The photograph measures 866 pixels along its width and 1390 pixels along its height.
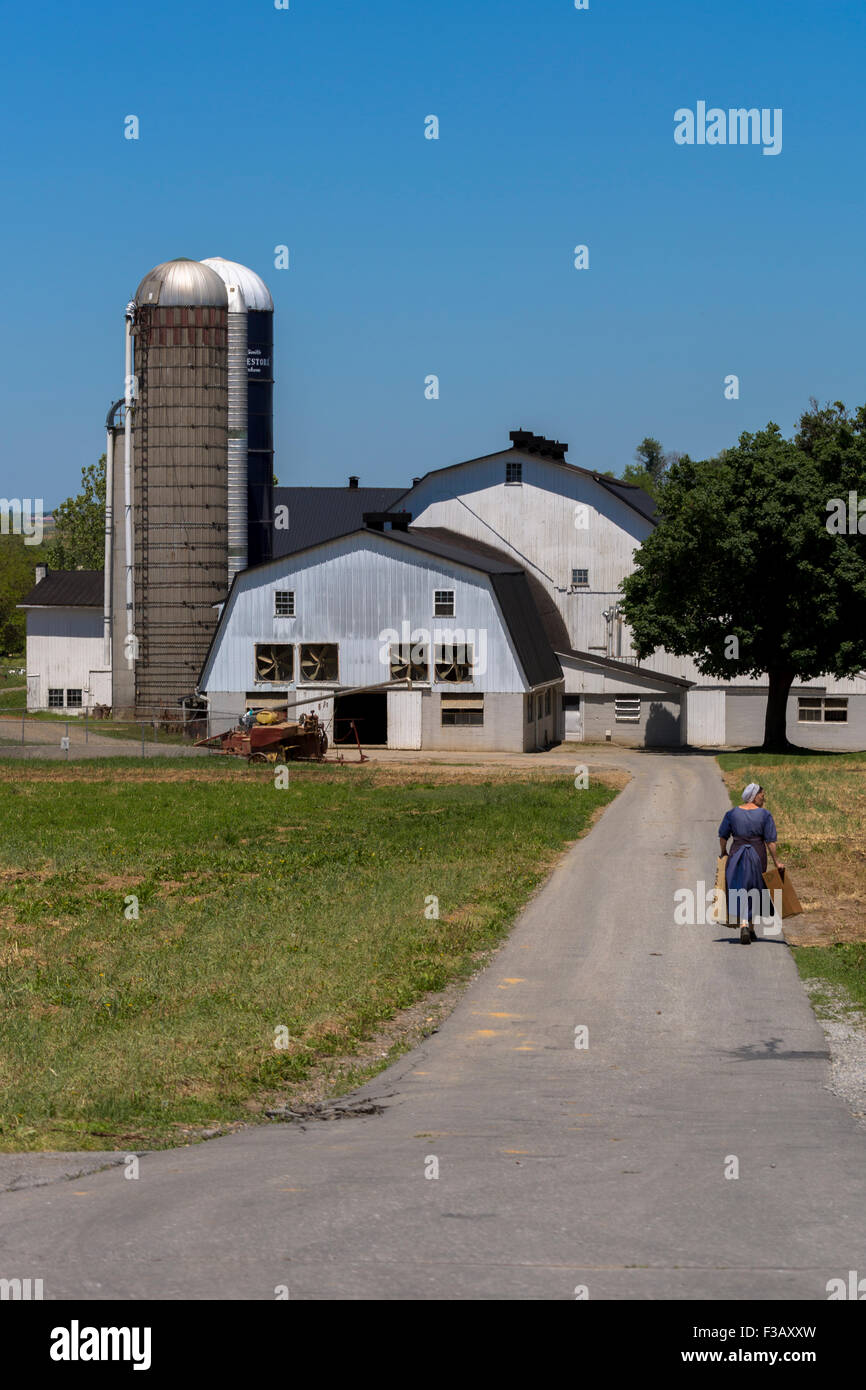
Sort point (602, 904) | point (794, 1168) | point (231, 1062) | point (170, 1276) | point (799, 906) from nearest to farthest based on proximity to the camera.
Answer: point (170, 1276) < point (794, 1168) < point (231, 1062) < point (799, 906) < point (602, 904)

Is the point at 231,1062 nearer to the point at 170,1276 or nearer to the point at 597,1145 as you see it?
the point at 597,1145

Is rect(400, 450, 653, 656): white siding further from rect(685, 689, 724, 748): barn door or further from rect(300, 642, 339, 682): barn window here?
rect(300, 642, 339, 682): barn window

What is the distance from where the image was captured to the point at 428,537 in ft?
230

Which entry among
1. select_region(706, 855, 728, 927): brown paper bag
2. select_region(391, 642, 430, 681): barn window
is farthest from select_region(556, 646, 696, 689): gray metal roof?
select_region(706, 855, 728, 927): brown paper bag

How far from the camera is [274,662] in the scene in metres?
62.6

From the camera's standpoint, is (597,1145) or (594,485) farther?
(594,485)

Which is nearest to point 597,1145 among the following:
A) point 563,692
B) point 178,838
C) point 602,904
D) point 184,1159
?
point 184,1159

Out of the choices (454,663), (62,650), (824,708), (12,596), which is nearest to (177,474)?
(454,663)

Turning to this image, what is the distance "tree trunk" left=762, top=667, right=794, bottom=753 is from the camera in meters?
60.5

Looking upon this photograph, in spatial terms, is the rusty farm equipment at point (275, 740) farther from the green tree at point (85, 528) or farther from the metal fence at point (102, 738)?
the green tree at point (85, 528)

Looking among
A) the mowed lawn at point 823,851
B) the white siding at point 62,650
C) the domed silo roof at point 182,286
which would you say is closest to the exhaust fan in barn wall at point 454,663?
the mowed lawn at point 823,851

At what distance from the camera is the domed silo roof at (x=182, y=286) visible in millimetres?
65438

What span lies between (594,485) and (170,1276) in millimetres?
67942

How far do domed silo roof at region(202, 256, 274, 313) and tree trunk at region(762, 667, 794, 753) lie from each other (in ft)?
94.7
